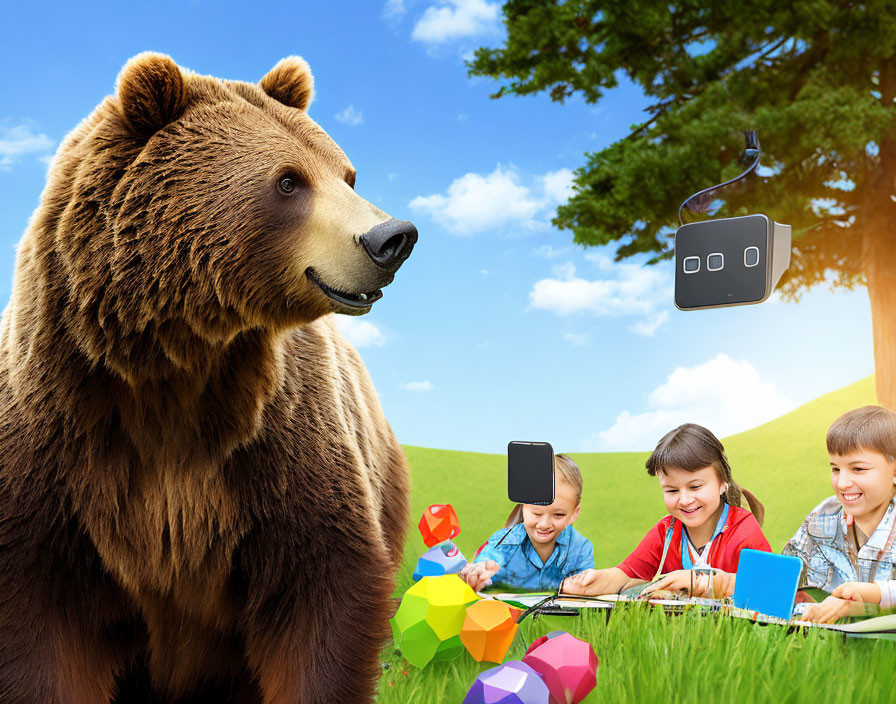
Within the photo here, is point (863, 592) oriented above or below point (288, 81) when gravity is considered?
below

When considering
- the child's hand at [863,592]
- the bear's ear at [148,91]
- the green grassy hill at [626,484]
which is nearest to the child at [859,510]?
the child's hand at [863,592]

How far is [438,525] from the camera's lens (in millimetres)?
4809

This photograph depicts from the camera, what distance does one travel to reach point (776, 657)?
2.37 m

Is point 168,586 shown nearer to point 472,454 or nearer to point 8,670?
point 8,670

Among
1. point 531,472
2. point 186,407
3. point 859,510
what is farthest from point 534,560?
point 186,407

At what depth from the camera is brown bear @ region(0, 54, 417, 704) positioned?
1989mm

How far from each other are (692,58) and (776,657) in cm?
921

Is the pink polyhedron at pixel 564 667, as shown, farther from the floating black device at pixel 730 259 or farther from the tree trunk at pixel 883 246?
the tree trunk at pixel 883 246

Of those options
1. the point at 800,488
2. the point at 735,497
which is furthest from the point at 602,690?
the point at 800,488

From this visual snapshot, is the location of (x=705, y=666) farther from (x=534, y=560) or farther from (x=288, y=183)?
(x=288, y=183)

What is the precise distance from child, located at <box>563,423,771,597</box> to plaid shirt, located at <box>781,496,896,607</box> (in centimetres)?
20

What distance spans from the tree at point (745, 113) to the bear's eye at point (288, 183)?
24.7 ft

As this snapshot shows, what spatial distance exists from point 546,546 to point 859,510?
4.40 feet

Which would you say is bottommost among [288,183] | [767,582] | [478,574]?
[478,574]
